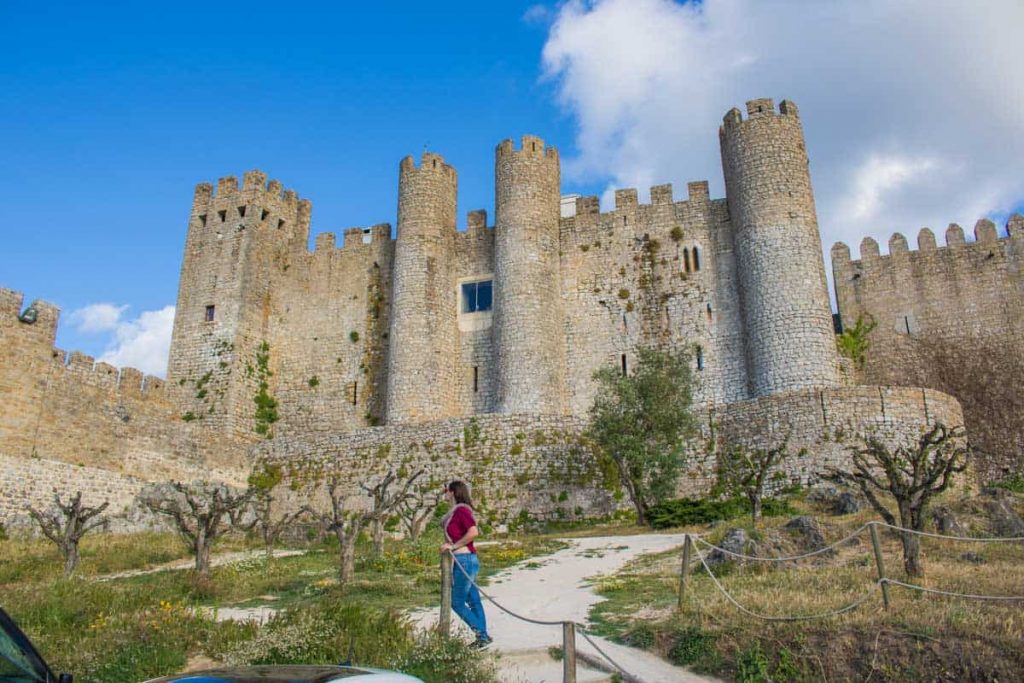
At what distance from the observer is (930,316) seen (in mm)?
26984

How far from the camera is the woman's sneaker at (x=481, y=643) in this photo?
298 inches

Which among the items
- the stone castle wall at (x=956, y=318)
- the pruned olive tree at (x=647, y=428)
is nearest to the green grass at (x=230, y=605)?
the pruned olive tree at (x=647, y=428)

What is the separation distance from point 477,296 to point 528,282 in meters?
2.98

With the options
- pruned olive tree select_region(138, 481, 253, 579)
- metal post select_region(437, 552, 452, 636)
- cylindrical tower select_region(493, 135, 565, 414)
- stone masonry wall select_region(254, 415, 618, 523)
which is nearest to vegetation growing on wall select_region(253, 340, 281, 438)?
stone masonry wall select_region(254, 415, 618, 523)

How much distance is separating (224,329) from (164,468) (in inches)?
273

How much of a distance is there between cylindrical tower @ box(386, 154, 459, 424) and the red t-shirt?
60.4 feet

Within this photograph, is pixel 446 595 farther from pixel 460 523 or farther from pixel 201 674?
pixel 201 674

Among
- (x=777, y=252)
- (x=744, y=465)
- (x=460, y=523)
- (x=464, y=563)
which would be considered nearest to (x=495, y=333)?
(x=777, y=252)

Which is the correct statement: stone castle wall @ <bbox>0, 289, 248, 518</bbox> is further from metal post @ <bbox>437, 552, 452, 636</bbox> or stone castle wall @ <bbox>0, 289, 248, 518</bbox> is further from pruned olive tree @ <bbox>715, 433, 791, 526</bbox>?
metal post @ <bbox>437, 552, 452, 636</bbox>

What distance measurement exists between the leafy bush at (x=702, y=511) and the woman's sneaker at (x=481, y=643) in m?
10.9

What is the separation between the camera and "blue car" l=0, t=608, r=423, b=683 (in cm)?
386

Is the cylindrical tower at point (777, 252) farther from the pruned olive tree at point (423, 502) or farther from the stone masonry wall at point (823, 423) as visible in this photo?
the pruned olive tree at point (423, 502)

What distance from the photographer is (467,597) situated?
8.09 m

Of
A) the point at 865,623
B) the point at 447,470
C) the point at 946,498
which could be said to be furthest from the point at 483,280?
the point at 865,623
